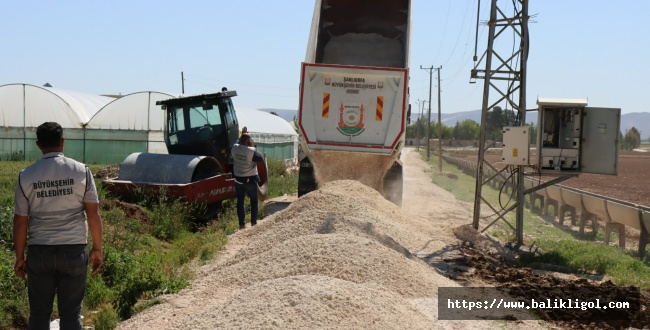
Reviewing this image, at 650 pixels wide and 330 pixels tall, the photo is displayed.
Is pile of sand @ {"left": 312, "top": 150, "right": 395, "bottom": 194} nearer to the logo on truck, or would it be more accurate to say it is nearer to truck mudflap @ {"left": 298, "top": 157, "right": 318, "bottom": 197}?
truck mudflap @ {"left": 298, "top": 157, "right": 318, "bottom": 197}

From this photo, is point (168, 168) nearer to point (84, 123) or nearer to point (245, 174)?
point (245, 174)

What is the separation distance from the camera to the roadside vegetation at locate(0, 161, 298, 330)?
27.0 ft

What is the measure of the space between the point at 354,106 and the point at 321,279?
8.96m

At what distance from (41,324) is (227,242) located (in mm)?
6184

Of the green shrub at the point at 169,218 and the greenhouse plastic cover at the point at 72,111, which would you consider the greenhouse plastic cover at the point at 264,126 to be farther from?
the green shrub at the point at 169,218

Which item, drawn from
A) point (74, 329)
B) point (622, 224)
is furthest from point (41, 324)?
point (622, 224)

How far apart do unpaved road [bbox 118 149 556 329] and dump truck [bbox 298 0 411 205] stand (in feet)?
7.61

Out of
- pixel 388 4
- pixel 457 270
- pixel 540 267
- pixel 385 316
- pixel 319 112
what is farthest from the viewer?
pixel 388 4

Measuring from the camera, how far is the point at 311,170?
Result: 17.2 m

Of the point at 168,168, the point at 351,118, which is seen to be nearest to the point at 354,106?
the point at 351,118

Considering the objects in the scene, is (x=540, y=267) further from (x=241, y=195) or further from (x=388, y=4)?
(x=388, y=4)

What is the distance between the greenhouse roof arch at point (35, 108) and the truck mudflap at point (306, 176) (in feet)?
68.6

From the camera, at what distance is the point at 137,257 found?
10547 millimetres

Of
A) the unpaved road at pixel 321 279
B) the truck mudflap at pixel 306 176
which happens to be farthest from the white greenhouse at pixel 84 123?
the unpaved road at pixel 321 279
